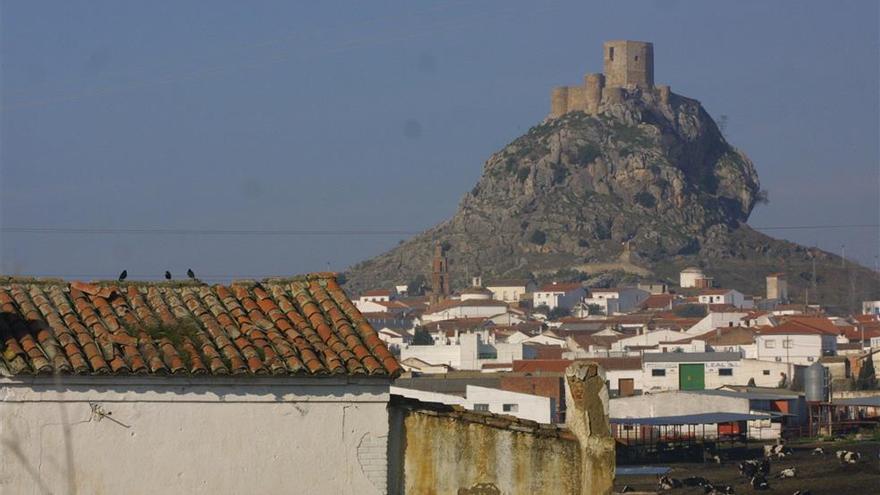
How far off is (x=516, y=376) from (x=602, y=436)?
6347 centimetres

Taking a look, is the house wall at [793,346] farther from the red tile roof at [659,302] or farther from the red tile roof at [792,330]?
the red tile roof at [659,302]

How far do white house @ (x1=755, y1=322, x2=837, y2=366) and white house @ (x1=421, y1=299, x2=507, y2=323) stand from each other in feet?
209

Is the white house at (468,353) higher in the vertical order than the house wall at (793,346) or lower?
lower

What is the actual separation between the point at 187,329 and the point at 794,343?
369 ft

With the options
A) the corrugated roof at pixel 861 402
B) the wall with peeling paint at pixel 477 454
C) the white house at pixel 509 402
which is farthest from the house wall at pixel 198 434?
the corrugated roof at pixel 861 402

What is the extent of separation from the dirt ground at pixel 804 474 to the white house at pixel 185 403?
26406 mm

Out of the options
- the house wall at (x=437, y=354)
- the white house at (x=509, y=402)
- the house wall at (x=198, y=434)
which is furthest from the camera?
the house wall at (x=437, y=354)

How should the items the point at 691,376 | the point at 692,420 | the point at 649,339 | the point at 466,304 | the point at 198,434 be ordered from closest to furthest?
the point at 198,434
the point at 692,420
the point at 691,376
the point at 649,339
the point at 466,304

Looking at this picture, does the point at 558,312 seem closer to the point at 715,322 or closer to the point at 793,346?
the point at 715,322

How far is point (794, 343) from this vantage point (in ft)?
406

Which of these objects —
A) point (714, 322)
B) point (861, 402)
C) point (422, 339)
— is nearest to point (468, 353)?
point (422, 339)

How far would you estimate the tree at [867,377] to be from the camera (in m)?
89.6

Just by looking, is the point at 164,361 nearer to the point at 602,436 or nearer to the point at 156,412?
the point at 156,412

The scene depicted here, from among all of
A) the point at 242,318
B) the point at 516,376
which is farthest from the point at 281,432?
the point at 516,376
